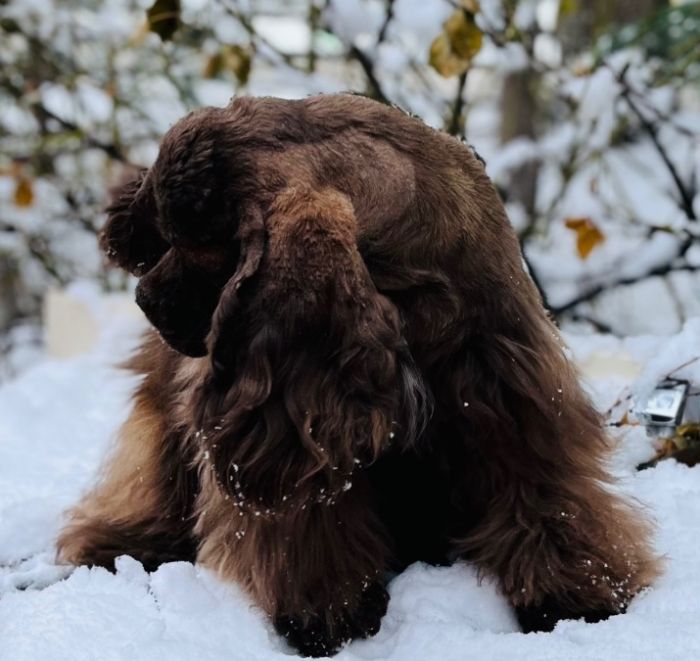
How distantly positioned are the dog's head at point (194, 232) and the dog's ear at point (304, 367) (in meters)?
0.04

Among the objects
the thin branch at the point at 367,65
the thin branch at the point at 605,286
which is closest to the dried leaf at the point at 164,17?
the thin branch at the point at 367,65

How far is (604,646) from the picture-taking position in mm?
1189

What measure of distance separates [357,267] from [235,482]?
264mm

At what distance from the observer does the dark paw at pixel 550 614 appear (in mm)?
1283

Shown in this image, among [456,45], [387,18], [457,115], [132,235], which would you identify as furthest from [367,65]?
[132,235]

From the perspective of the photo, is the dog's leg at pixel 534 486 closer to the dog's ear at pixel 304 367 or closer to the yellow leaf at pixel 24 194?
the dog's ear at pixel 304 367

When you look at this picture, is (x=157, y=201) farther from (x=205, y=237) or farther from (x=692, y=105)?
(x=692, y=105)

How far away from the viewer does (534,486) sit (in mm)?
1319

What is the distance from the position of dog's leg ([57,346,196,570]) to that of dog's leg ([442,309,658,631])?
417 millimetres

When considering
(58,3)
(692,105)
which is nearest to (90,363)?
(58,3)

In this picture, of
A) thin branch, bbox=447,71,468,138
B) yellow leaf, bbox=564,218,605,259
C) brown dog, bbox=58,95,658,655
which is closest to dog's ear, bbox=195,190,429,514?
brown dog, bbox=58,95,658,655

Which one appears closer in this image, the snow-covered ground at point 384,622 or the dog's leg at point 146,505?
the snow-covered ground at point 384,622

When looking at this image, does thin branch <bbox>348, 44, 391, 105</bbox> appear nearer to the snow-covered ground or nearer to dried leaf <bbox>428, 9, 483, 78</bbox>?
dried leaf <bbox>428, 9, 483, 78</bbox>

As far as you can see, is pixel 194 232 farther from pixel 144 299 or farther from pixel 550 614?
pixel 550 614
